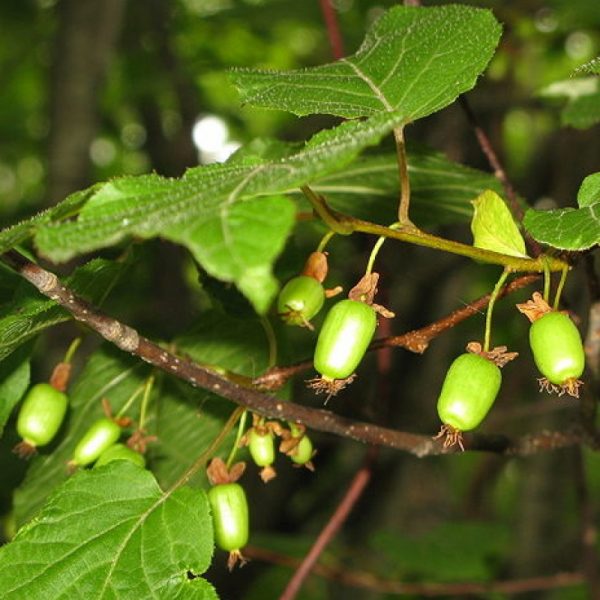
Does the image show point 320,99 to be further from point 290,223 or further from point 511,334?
point 511,334

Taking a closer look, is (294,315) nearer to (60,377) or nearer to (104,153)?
(60,377)

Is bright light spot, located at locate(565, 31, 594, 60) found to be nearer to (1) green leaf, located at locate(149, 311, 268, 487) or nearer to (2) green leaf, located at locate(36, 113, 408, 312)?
(1) green leaf, located at locate(149, 311, 268, 487)

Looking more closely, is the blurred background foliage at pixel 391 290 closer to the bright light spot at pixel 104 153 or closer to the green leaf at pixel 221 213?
the green leaf at pixel 221 213

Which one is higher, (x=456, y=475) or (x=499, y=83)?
(x=499, y=83)

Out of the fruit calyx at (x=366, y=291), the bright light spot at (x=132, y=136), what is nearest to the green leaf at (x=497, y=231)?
the fruit calyx at (x=366, y=291)

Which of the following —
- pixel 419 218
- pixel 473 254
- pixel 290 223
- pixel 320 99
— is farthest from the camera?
pixel 419 218

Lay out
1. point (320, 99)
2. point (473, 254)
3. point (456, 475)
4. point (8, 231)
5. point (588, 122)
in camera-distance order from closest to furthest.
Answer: point (8, 231), point (473, 254), point (320, 99), point (588, 122), point (456, 475)

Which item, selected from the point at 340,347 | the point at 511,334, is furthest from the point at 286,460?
the point at 340,347
